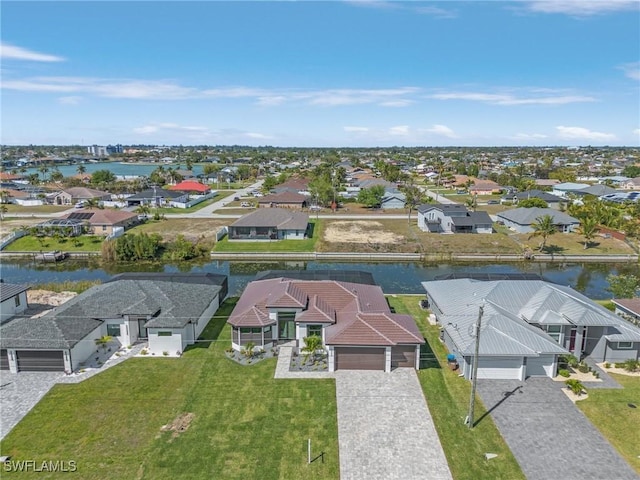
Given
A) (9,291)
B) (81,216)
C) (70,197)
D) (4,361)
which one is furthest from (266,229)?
(70,197)

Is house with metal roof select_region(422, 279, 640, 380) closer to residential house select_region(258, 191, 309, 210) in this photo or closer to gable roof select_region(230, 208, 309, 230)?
gable roof select_region(230, 208, 309, 230)

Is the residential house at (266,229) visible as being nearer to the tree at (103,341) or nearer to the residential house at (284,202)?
the residential house at (284,202)

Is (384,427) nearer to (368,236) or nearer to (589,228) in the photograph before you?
(368,236)

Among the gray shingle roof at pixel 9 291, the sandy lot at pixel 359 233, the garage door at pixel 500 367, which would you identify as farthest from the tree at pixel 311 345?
the sandy lot at pixel 359 233

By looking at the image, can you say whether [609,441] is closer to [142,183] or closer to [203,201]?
[203,201]

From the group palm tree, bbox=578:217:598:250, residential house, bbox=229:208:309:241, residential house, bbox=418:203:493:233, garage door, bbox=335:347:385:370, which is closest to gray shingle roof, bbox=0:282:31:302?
garage door, bbox=335:347:385:370

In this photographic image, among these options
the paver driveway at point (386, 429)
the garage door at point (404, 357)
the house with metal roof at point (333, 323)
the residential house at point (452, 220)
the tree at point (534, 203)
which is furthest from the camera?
the tree at point (534, 203)

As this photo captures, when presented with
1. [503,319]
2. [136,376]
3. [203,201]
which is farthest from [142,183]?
[503,319]
